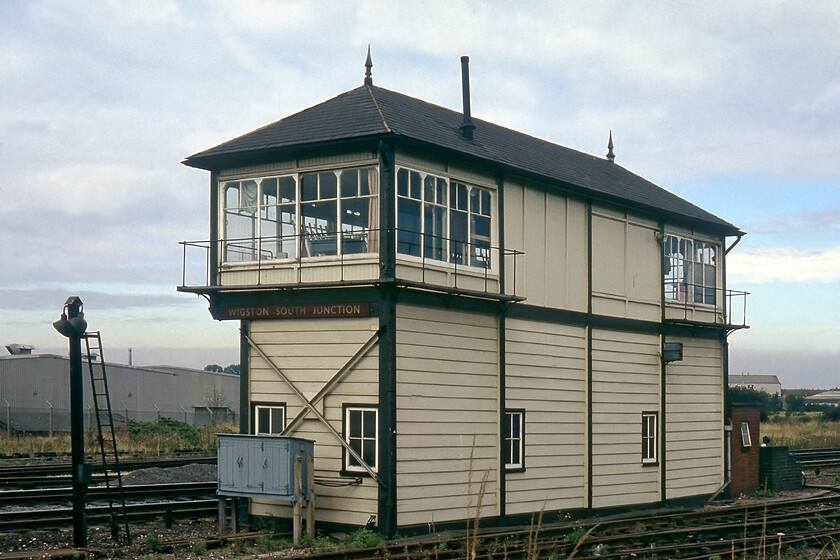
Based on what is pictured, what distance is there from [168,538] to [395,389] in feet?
14.4

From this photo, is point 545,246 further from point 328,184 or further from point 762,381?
point 762,381

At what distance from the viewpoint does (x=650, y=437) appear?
22938 mm

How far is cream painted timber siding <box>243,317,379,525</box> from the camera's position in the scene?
1619 cm

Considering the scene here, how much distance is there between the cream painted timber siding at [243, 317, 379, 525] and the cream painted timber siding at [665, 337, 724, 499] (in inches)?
394

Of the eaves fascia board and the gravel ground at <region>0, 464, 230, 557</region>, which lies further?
the eaves fascia board

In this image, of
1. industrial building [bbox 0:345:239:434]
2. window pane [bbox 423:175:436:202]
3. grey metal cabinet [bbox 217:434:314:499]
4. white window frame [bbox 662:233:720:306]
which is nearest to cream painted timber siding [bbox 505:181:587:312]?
window pane [bbox 423:175:436:202]

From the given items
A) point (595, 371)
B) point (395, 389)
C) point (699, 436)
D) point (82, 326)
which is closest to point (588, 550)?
point (395, 389)

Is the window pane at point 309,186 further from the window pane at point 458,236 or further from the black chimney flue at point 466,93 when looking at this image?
the black chimney flue at point 466,93

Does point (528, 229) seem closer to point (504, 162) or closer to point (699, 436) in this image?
point (504, 162)

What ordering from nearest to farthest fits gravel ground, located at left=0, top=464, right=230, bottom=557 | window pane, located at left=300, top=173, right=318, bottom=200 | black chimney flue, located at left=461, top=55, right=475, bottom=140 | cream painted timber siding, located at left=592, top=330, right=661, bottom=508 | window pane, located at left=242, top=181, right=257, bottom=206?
gravel ground, located at left=0, top=464, right=230, bottom=557, window pane, located at left=300, top=173, right=318, bottom=200, window pane, located at left=242, top=181, right=257, bottom=206, black chimney flue, located at left=461, top=55, right=475, bottom=140, cream painted timber siding, located at left=592, top=330, right=661, bottom=508

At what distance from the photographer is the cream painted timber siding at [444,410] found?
16234 millimetres

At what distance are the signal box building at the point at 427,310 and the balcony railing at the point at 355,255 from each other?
40mm

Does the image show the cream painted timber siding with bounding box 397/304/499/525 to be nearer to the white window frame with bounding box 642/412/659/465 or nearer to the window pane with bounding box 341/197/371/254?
the window pane with bounding box 341/197/371/254

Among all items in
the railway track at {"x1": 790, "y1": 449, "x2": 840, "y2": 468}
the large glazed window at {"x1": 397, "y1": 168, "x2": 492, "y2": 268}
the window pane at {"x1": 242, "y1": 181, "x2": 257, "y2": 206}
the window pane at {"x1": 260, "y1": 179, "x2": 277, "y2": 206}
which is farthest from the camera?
the railway track at {"x1": 790, "y1": 449, "x2": 840, "y2": 468}
